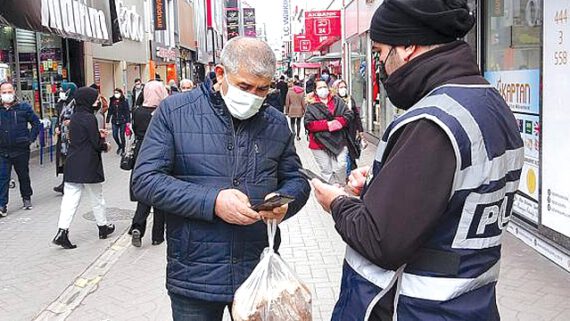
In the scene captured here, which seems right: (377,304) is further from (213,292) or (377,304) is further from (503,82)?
(503,82)

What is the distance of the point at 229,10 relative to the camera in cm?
10425

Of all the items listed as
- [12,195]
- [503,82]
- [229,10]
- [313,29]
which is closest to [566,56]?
[503,82]

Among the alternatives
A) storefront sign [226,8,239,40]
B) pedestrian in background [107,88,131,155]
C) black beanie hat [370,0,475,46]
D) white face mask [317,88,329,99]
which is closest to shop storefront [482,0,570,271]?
white face mask [317,88,329,99]

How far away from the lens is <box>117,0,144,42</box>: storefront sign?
23.1 metres

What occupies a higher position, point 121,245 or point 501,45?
point 501,45

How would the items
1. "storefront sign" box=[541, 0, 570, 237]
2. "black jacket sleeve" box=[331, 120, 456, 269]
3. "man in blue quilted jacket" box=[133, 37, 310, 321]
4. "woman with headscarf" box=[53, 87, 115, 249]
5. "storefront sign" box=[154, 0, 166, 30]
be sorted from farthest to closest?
"storefront sign" box=[154, 0, 166, 30]
"woman with headscarf" box=[53, 87, 115, 249]
"storefront sign" box=[541, 0, 570, 237]
"man in blue quilted jacket" box=[133, 37, 310, 321]
"black jacket sleeve" box=[331, 120, 456, 269]

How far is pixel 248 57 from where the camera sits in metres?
2.79

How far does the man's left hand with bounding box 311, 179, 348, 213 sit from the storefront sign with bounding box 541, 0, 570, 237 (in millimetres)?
4352

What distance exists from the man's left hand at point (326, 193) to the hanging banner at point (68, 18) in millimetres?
11695

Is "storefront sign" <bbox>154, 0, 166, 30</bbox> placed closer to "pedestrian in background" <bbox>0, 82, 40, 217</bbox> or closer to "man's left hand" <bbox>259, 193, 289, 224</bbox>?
"pedestrian in background" <bbox>0, 82, 40, 217</bbox>

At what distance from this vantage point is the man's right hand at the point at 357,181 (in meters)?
2.38

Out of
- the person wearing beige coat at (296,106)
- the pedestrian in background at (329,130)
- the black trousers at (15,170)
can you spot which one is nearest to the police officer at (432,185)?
the pedestrian in background at (329,130)

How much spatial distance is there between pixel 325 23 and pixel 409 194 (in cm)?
2742

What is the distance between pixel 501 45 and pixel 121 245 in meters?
5.06
